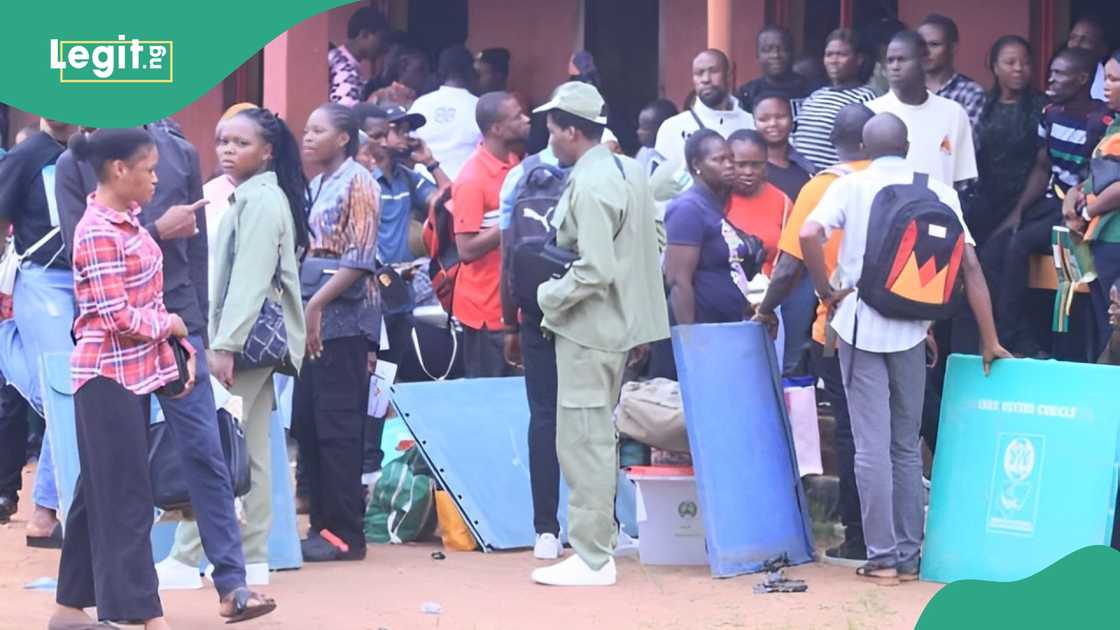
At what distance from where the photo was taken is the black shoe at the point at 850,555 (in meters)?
8.30

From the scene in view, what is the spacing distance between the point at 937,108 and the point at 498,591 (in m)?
3.39

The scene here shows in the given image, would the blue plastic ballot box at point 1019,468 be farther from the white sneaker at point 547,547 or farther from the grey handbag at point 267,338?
the grey handbag at point 267,338

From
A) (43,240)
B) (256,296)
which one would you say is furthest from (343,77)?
(256,296)

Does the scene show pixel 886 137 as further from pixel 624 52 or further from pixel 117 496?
pixel 624 52

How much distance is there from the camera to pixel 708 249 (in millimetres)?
8562

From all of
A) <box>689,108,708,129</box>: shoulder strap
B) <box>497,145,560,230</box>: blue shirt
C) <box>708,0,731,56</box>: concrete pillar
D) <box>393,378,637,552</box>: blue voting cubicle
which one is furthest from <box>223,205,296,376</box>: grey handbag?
<box>708,0,731,56</box>: concrete pillar

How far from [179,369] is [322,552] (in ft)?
6.93

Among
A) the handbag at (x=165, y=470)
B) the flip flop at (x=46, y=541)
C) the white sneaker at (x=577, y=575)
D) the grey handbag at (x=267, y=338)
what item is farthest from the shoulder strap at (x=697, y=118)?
the handbag at (x=165, y=470)

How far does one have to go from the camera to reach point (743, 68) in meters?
12.9

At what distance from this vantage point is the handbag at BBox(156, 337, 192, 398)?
253 inches

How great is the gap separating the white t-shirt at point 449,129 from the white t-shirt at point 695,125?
5.16 ft

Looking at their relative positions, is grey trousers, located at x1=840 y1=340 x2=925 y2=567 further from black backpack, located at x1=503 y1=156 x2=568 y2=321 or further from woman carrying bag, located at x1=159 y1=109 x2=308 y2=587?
woman carrying bag, located at x1=159 y1=109 x2=308 y2=587

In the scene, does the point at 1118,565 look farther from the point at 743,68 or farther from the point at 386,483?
the point at 743,68

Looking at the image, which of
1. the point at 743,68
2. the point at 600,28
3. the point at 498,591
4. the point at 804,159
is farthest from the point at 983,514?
the point at 600,28
